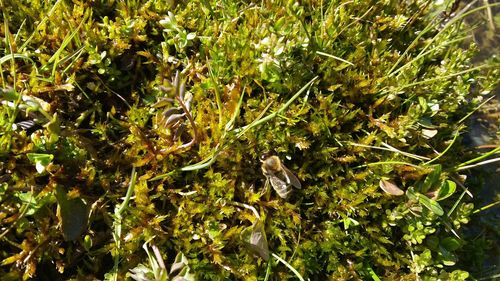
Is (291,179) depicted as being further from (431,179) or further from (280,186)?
(431,179)

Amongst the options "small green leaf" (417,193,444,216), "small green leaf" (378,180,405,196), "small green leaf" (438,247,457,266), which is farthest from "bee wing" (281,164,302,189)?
"small green leaf" (438,247,457,266)

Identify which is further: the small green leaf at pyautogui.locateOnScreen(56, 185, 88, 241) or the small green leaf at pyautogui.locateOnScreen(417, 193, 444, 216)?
the small green leaf at pyautogui.locateOnScreen(417, 193, 444, 216)

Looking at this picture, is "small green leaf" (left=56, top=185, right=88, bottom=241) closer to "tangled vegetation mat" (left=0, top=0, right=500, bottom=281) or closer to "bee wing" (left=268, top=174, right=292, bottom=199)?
"tangled vegetation mat" (left=0, top=0, right=500, bottom=281)

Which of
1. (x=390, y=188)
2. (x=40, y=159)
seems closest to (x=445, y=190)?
(x=390, y=188)

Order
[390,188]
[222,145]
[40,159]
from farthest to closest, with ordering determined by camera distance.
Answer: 1. [390,188]
2. [222,145]
3. [40,159]

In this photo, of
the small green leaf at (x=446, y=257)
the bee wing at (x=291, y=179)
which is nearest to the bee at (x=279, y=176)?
the bee wing at (x=291, y=179)

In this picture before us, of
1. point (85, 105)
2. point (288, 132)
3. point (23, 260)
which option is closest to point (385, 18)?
point (288, 132)

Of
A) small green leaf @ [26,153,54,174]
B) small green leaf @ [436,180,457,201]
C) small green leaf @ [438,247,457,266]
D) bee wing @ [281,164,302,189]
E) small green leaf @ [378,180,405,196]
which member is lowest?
small green leaf @ [438,247,457,266]

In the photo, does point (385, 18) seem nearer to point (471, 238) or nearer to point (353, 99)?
point (353, 99)
